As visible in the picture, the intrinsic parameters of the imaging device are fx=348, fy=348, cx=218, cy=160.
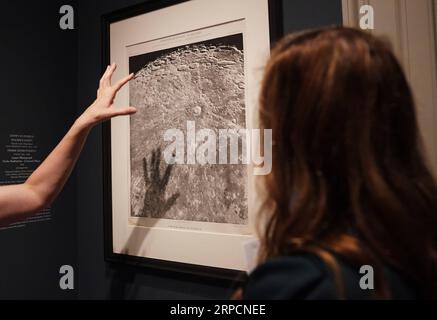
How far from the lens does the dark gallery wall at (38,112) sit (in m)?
1.11

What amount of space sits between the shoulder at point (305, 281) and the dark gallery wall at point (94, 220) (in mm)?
672

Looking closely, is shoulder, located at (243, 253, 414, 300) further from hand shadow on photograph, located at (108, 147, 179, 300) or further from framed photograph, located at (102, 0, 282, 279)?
hand shadow on photograph, located at (108, 147, 179, 300)

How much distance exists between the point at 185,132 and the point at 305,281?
67cm

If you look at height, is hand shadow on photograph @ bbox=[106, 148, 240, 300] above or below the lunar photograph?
below

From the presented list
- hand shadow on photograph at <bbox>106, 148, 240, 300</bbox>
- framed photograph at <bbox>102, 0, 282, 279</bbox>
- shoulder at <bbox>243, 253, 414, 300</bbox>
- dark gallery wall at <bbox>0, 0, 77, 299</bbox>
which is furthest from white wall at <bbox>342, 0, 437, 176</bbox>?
dark gallery wall at <bbox>0, 0, 77, 299</bbox>

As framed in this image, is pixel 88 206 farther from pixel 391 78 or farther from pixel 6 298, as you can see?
pixel 391 78

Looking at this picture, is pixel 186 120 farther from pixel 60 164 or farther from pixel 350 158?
pixel 350 158

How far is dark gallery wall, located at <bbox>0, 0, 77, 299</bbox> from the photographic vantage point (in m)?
1.11

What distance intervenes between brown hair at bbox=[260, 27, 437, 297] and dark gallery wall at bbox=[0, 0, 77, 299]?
3.20 ft

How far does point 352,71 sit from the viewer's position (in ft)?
1.42

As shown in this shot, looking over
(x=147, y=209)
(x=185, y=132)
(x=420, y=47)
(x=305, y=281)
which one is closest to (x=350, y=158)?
(x=305, y=281)

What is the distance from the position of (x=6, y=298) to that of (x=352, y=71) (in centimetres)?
118

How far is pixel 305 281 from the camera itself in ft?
1.30

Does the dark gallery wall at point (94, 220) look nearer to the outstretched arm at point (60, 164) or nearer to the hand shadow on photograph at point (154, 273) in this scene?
the hand shadow on photograph at point (154, 273)
